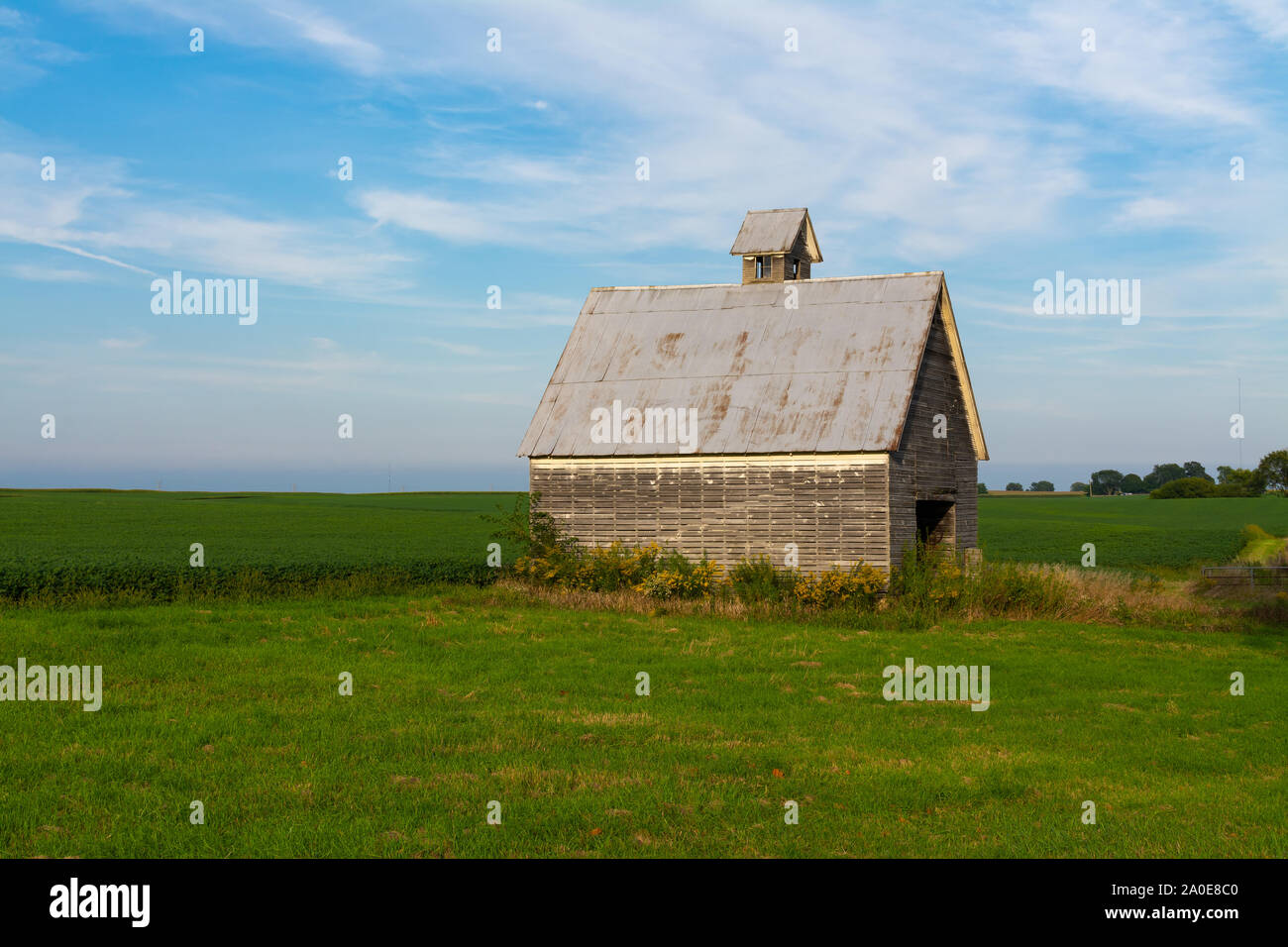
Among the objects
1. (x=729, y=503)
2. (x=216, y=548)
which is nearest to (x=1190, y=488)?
(x=729, y=503)

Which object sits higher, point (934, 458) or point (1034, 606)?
point (934, 458)

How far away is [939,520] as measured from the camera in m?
29.6

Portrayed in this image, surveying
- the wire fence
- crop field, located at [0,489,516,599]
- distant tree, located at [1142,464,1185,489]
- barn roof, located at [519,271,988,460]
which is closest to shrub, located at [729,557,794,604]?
barn roof, located at [519,271,988,460]

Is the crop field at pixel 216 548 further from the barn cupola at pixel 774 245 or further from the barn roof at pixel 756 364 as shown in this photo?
the barn cupola at pixel 774 245

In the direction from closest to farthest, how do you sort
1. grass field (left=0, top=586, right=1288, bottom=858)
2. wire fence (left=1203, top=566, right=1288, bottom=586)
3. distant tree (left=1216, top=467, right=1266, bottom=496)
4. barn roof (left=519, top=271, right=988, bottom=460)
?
grass field (left=0, top=586, right=1288, bottom=858) < barn roof (left=519, top=271, right=988, bottom=460) < wire fence (left=1203, top=566, right=1288, bottom=586) < distant tree (left=1216, top=467, right=1266, bottom=496)

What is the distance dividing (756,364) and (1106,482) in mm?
174635

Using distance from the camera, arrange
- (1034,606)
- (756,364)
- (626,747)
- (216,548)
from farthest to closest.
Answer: (216,548)
(756,364)
(1034,606)
(626,747)

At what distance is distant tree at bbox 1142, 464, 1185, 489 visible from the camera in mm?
172125

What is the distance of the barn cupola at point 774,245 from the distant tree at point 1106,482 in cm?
16500

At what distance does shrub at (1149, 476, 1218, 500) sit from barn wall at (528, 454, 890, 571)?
10776 cm

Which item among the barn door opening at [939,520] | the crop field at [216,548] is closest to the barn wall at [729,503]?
the crop field at [216,548]

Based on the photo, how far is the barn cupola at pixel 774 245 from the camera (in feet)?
104

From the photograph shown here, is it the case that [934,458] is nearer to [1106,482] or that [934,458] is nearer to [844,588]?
[844,588]

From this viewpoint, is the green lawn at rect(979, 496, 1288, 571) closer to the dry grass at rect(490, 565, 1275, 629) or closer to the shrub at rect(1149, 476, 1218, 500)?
the dry grass at rect(490, 565, 1275, 629)
